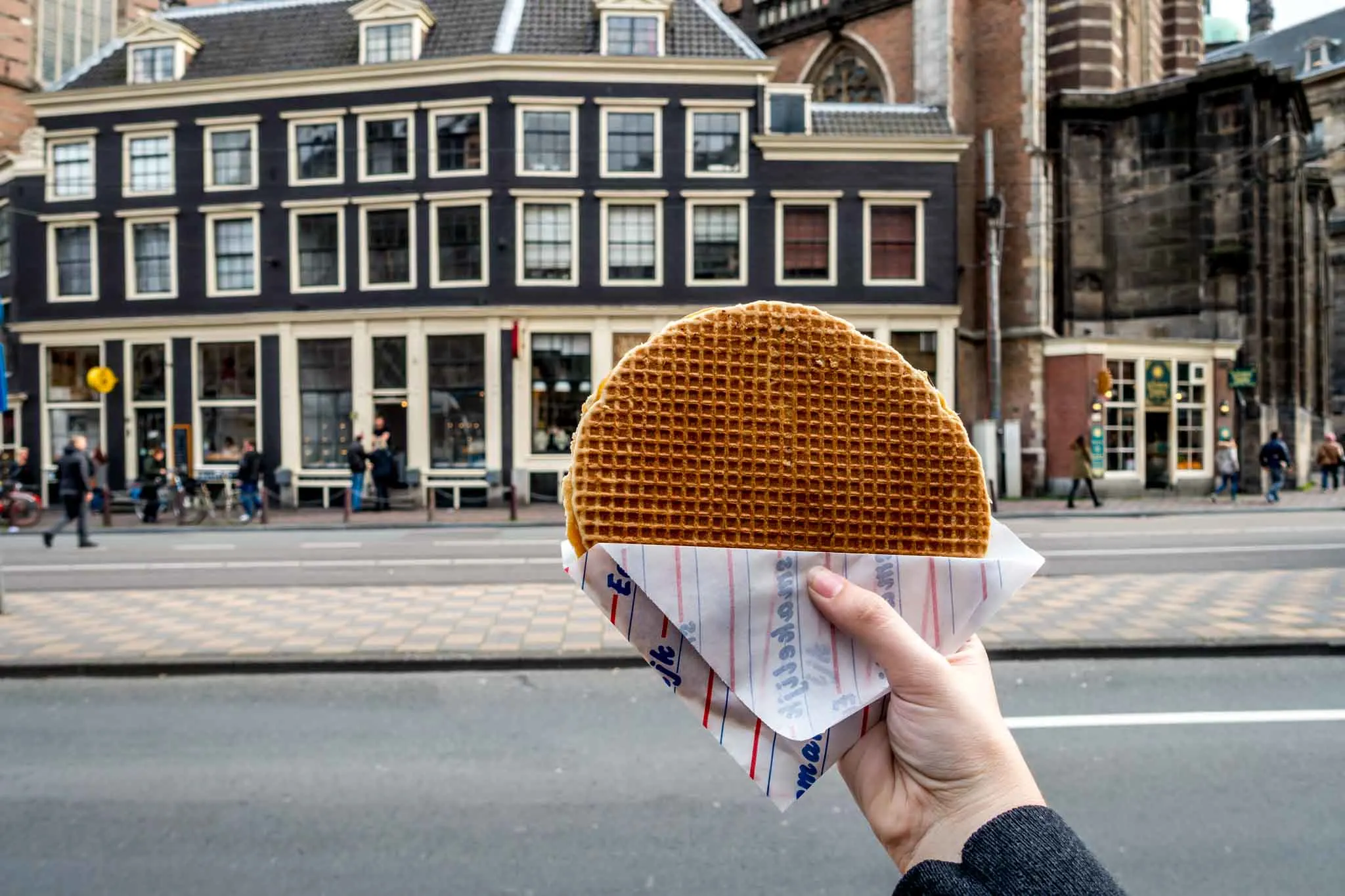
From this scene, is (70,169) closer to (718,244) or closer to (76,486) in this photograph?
(76,486)

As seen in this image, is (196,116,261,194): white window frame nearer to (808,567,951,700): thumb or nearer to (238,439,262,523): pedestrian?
A: (238,439,262,523): pedestrian

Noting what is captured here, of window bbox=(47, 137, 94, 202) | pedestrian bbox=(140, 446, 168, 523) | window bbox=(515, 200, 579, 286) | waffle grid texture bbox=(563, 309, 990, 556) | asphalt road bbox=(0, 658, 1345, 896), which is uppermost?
window bbox=(47, 137, 94, 202)

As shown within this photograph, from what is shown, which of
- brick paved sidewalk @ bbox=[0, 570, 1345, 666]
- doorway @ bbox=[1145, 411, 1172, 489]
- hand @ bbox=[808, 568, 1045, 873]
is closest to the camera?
hand @ bbox=[808, 568, 1045, 873]

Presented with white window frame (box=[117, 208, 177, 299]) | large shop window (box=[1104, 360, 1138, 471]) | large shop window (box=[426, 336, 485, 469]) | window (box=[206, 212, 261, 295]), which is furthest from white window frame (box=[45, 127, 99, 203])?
large shop window (box=[1104, 360, 1138, 471])

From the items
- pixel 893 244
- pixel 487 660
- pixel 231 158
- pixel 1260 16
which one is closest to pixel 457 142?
pixel 231 158

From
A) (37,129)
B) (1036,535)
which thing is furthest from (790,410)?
(37,129)

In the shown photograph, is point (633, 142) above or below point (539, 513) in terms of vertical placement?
above

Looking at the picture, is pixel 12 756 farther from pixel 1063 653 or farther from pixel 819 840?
pixel 1063 653
